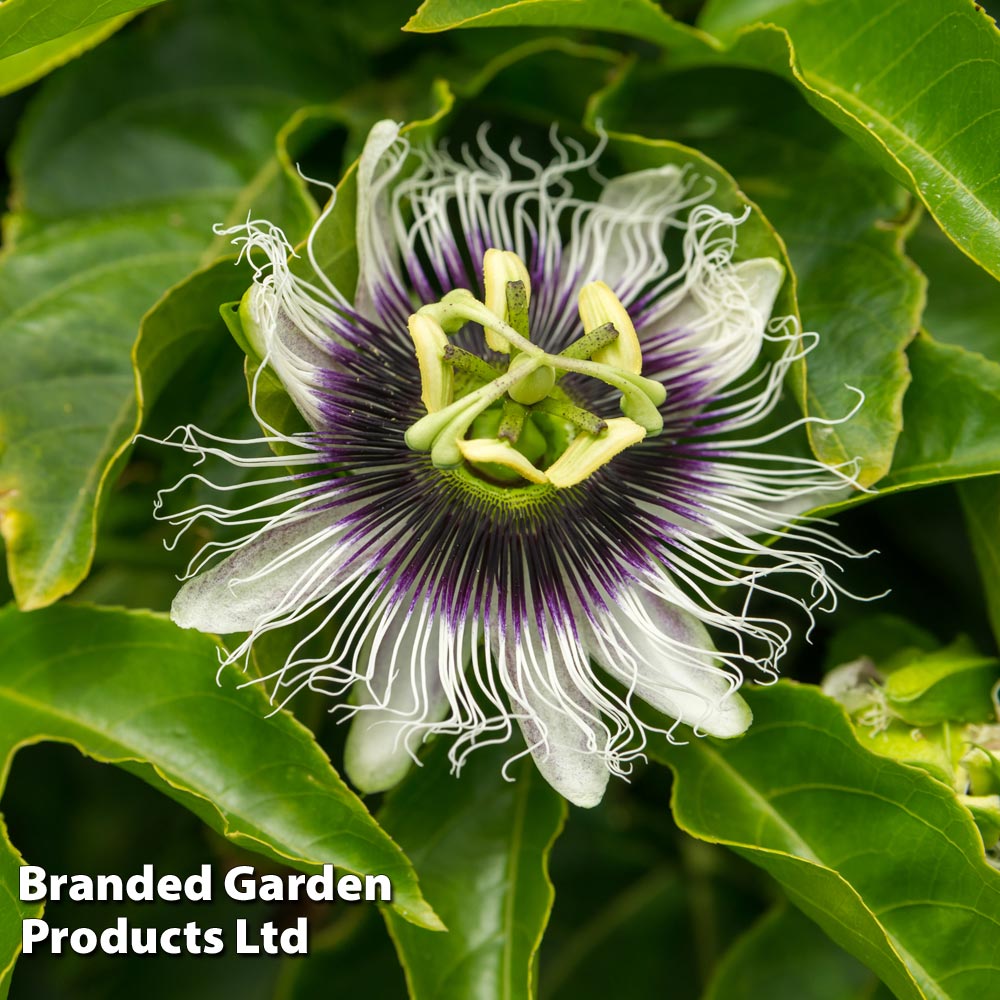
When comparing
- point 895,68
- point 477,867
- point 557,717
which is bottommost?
point 477,867

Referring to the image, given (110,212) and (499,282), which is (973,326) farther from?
(110,212)

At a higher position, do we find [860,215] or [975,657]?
[860,215]

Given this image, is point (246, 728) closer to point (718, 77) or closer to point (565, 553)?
point (565, 553)

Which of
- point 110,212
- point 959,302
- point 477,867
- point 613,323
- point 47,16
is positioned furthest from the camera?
point 110,212

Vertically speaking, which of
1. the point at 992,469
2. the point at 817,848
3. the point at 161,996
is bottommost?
the point at 161,996

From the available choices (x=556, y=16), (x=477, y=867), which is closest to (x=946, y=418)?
(x=556, y=16)

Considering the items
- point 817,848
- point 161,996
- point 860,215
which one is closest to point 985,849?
point 817,848

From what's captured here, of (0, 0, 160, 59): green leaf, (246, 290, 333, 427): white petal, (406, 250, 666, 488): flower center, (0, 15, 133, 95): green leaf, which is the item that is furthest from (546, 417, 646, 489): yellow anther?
(0, 15, 133, 95): green leaf

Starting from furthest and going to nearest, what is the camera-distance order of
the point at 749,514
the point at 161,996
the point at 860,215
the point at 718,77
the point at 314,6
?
the point at 161,996
the point at 314,6
the point at 718,77
the point at 860,215
the point at 749,514
